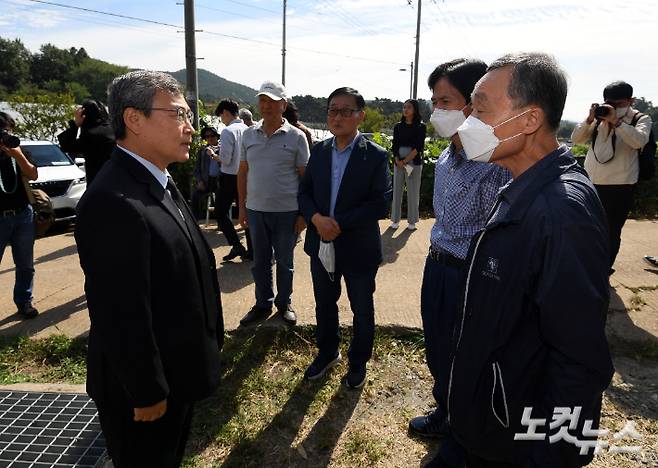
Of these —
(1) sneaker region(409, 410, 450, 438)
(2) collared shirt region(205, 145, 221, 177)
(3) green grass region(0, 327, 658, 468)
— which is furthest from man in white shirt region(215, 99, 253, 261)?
(1) sneaker region(409, 410, 450, 438)

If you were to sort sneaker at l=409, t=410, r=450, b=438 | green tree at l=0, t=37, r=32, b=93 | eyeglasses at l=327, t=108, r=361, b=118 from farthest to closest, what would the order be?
green tree at l=0, t=37, r=32, b=93 < eyeglasses at l=327, t=108, r=361, b=118 < sneaker at l=409, t=410, r=450, b=438

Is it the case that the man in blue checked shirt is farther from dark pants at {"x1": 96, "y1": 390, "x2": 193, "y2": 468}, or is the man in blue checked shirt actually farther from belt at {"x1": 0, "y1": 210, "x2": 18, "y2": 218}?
belt at {"x1": 0, "y1": 210, "x2": 18, "y2": 218}

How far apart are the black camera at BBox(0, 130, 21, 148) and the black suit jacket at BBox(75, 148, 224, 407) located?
115 inches

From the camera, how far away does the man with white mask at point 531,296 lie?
1269 millimetres

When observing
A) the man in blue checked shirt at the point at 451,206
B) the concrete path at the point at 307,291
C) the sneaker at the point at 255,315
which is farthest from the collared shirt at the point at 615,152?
the sneaker at the point at 255,315

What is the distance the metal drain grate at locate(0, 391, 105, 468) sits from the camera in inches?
99.4

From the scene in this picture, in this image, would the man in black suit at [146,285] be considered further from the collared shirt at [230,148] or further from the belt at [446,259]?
the collared shirt at [230,148]

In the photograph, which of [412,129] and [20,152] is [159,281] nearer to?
[20,152]

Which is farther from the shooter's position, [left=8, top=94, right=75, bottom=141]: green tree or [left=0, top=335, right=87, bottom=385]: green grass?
[left=8, top=94, right=75, bottom=141]: green tree

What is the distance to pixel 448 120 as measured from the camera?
7.58ft

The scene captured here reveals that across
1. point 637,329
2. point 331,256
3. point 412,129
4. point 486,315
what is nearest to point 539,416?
point 486,315

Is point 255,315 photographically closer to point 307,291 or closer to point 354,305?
point 307,291

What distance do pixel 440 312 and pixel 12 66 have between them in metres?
74.8

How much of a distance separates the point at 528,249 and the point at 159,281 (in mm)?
1225
